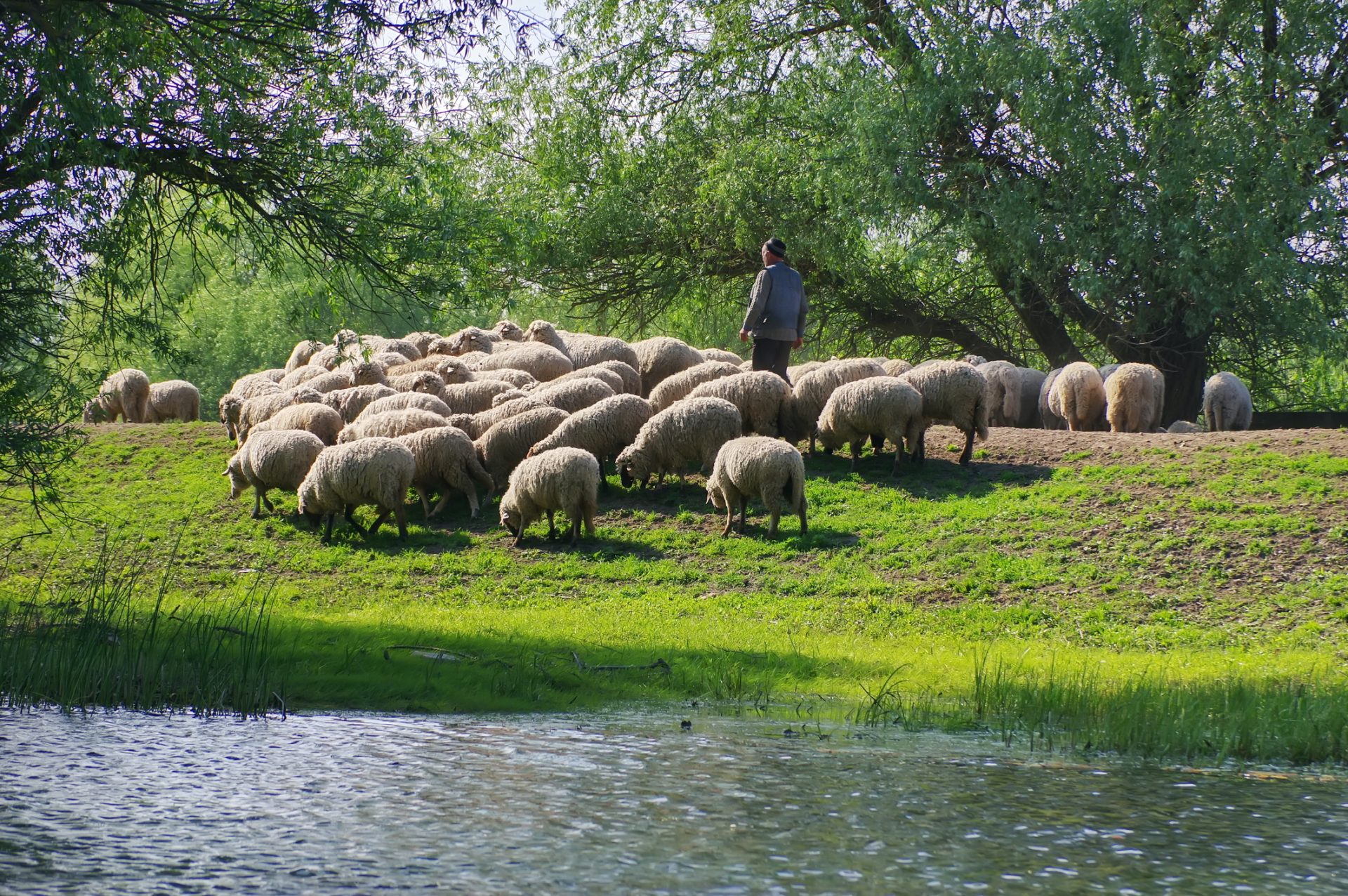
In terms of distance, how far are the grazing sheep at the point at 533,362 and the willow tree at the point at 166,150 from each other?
8231 mm

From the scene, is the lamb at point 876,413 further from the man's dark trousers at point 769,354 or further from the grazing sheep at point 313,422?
the grazing sheep at point 313,422

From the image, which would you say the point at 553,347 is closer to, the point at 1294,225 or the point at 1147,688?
the point at 1294,225

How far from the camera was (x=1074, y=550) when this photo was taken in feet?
45.5

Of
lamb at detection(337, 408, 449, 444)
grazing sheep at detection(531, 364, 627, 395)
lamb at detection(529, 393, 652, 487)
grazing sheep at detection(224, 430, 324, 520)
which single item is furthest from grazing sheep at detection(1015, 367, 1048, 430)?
grazing sheep at detection(224, 430, 324, 520)

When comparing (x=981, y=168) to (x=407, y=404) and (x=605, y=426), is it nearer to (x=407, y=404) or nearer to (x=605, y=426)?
(x=605, y=426)

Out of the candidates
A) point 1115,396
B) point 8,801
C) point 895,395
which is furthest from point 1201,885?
point 1115,396

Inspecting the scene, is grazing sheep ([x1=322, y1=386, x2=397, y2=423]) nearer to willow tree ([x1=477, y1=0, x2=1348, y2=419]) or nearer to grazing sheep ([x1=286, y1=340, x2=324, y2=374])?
grazing sheep ([x1=286, y1=340, x2=324, y2=374])

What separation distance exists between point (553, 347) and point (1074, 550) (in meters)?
11.0

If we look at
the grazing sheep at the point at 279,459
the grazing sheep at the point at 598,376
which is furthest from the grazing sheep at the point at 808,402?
the grazing sheep at the point at 279,459

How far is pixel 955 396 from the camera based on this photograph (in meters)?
17.0

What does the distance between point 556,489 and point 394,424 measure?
3469 mm

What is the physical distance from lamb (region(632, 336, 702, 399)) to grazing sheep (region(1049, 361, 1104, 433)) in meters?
5.81

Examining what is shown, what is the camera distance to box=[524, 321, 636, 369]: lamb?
22.0m

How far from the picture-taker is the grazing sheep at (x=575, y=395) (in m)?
18.5
